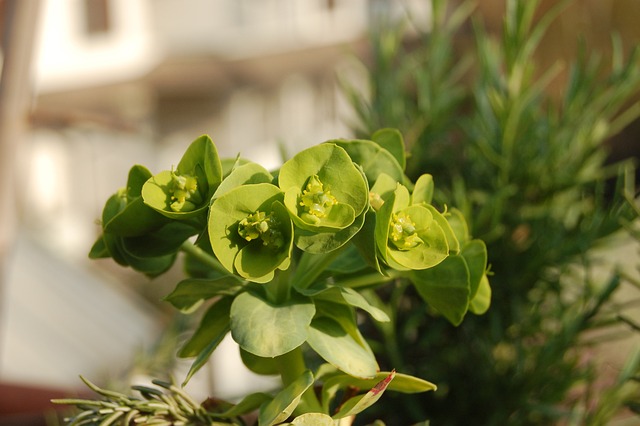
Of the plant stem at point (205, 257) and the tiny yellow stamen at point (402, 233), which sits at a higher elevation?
the tiny yellow stamen at point (402, 233)

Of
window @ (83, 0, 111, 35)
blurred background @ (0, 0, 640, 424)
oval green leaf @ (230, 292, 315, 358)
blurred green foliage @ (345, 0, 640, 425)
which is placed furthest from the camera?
window @ (83, 0, 111, 35)

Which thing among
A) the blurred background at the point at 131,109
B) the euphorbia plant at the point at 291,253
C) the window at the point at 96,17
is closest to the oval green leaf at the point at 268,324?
the euphorbia plant at the point at 291,253

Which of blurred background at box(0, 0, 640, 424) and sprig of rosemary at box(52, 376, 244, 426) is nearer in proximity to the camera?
sprig of rosemary at box(52, 376, 244, 426)

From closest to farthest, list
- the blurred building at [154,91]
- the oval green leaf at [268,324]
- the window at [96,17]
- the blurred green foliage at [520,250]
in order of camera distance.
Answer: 1. the oval green leaf at [268,324]
2. the blurred green foliage at [520,250]
3. the blurred building at [154,91]
4. the window at [96,17]

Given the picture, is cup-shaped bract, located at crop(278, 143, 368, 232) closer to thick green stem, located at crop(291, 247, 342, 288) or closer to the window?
thick green stem, located at crop(291, 247, 342, 288)

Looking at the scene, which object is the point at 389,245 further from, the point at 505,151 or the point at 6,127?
the point at 6,127

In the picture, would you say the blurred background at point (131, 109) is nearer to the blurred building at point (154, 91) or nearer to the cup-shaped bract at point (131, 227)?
the blurred building at point (154, 91)

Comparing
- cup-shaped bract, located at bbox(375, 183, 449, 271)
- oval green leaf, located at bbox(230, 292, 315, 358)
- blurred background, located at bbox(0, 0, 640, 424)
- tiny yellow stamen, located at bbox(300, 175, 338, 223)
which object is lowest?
blurred background, located at bbox(0, 0, 640, 424)

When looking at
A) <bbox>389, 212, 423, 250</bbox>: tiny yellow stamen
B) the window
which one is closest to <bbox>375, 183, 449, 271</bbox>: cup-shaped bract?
<bbox>389, 212, 423, 250</bbox>: tiny yellow stamen
